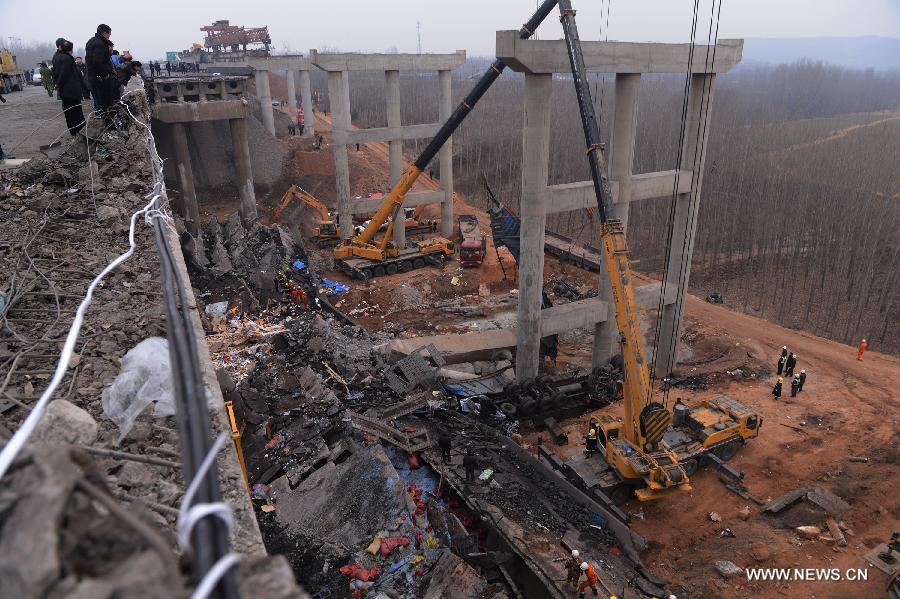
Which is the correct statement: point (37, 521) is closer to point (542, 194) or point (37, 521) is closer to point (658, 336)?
point (542, 194)

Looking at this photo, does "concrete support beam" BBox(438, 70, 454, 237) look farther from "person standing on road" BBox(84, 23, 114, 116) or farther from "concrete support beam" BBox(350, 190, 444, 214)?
"person standing on road" BBox(84, 23, 114, 116)

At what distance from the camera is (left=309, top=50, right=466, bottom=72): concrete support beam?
82.0 feet

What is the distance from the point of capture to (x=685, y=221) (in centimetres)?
1650

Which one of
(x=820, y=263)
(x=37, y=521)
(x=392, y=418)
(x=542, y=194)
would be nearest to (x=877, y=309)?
(x=820, y=263)

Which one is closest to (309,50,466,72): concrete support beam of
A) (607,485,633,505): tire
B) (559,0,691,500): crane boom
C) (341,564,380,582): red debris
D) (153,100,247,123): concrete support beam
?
(153,100,247,123): concrete support beam

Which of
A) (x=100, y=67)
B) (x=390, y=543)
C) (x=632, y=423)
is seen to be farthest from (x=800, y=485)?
(x=100, y=67)

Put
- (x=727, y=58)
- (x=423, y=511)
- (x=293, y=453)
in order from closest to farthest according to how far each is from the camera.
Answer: (x=423, y=511) → (x=293, y=453) → (x=727, y=58)

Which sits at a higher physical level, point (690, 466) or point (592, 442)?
point (592, 442)

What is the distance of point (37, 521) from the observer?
1823 mm

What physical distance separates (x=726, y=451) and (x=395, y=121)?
64.2 feet

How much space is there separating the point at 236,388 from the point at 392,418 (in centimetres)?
334

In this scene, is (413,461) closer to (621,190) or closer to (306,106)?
(621,190)

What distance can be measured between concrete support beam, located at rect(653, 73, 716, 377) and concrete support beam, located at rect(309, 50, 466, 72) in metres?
14.5

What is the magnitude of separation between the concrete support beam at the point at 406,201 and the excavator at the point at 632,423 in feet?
46.9
